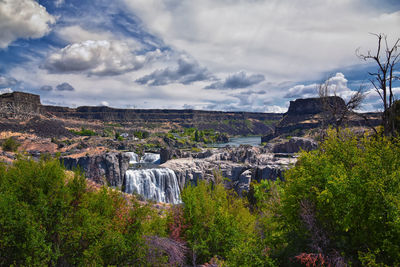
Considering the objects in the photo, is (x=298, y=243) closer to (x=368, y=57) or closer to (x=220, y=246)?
(x=220, y=246)

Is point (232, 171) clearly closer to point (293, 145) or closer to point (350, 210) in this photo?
point (350, 210)

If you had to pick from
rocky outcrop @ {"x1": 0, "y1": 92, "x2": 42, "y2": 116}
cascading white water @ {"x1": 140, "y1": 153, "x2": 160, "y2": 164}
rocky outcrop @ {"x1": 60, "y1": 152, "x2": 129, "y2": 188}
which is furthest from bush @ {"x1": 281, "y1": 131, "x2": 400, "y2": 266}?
rocky outcrop @ {"x1": 0, "y1": 92, "x2": 42, "y2": 116}

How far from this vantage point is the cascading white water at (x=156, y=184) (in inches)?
2103

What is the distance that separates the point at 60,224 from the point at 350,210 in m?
13.1

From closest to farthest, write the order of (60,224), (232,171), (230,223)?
(60,224)
(230,223)
(232,171)

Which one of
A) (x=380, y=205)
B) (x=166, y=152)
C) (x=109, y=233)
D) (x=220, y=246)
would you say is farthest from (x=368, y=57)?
(x=166, y=152)

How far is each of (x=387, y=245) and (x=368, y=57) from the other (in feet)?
44.2

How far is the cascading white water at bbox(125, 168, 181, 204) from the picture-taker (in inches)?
2103

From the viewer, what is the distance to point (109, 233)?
1258 cm

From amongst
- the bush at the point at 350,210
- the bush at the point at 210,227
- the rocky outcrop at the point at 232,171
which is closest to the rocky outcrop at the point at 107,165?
the rocky outcrop at the point at 232,171

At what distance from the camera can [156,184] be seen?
54.4 metres

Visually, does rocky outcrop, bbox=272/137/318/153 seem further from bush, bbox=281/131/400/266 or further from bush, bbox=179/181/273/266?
bush, bbox=281/131/400/266

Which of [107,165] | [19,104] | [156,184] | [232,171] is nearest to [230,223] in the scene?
[156,184]

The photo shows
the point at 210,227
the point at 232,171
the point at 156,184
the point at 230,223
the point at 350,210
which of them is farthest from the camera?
the point at 232,171
